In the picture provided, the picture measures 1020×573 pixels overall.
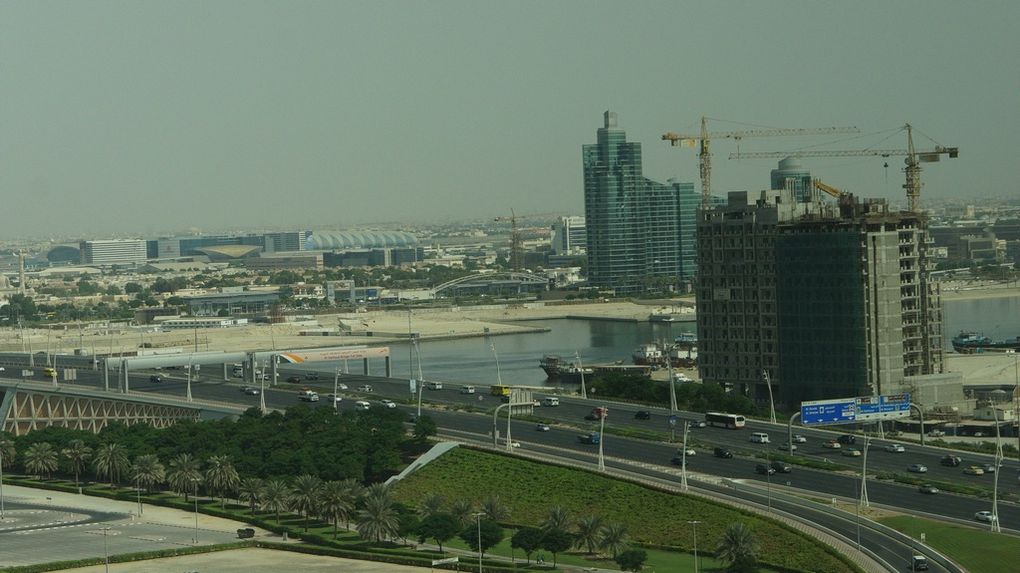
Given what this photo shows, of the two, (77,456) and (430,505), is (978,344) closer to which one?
(77,456)

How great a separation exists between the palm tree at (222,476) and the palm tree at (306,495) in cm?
438

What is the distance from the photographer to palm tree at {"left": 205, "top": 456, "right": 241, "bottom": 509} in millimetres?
60719

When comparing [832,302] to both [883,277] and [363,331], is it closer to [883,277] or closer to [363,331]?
[883,277]

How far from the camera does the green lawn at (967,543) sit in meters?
45.5

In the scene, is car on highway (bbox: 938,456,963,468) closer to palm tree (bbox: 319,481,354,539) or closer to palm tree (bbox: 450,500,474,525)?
palm tree (bbox: 450,500,474,525)

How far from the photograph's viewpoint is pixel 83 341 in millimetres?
148125

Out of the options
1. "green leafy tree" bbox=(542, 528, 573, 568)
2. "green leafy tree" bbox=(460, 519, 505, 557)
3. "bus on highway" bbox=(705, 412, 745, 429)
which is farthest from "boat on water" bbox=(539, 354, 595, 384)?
"green leafy tree" bbox=(542, 528, 573, 568)

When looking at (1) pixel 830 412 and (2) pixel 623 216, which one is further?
(2) pixel 623 216

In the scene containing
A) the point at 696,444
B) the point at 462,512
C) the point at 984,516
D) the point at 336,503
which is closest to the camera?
the point at 984,516

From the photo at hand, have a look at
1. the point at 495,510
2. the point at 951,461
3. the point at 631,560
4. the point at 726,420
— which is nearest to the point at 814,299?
the point at 726,420

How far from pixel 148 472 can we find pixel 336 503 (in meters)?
11.2

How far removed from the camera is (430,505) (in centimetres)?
5328

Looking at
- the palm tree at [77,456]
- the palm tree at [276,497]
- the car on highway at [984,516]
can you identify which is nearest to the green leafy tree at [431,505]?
the palm tree at [276,497]

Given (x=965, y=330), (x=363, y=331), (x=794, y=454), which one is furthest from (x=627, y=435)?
(x=363, y=331)
